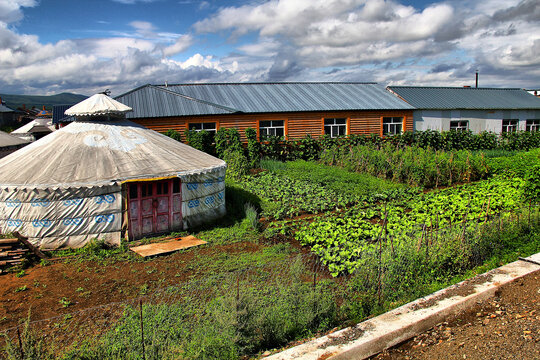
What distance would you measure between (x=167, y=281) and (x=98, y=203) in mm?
2893

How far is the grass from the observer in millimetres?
12531

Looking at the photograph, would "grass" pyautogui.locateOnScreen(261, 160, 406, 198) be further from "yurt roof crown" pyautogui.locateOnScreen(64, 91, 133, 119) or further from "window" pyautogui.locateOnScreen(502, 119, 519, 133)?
"window" pyautogui.locateOnScreen(502, 119, 519, 133)

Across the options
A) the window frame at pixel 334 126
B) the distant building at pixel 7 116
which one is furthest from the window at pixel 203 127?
the distant building at pixel 7 116

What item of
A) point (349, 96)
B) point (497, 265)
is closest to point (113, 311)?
point (497, 265)

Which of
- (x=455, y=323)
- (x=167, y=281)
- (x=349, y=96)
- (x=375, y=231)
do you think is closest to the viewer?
(x=455, y=323)

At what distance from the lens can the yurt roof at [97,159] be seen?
883cm

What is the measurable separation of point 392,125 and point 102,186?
60.0 ft

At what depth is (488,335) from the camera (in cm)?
442

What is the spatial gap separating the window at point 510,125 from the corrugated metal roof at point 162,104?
18544 millimetres

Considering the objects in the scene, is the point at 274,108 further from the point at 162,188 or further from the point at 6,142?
the point at 6,142

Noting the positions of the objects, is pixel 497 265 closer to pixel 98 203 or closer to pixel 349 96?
pixel 98 203

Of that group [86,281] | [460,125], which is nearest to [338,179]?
[86,281]

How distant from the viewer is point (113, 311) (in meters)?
5.85

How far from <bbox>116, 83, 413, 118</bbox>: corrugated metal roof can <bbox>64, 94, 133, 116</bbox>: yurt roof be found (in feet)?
22.0
